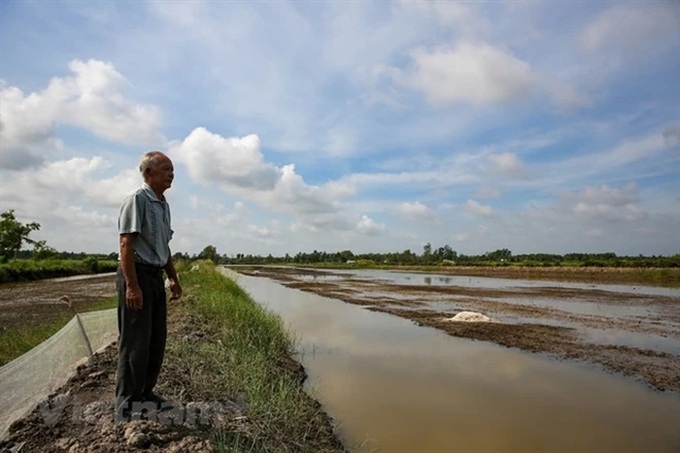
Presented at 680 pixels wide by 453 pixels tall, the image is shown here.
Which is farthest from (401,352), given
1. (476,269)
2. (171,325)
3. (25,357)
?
(476,269)

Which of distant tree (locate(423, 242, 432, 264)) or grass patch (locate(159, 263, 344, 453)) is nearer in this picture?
grass patch (locate(159, 263, 344, 453))

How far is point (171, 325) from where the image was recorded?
6969mm

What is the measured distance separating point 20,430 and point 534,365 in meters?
7.65

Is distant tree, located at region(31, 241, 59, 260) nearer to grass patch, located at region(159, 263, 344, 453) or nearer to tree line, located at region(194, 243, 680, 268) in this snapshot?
tree line, located at region(194, 243, 680, 268)

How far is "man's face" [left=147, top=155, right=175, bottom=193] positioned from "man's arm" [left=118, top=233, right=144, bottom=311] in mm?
477

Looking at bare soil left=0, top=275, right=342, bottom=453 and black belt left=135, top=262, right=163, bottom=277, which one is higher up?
black belt left=135, top=262, right=163, bottom=277

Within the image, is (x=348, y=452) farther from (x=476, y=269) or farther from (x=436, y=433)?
(x=476, y=269)

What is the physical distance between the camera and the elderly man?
2795mm

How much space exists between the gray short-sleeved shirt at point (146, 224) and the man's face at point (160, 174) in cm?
5

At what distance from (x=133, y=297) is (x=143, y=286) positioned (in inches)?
6.2

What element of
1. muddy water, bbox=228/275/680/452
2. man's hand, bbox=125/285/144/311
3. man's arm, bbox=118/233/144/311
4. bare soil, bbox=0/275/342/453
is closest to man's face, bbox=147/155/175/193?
man's arm, bbox=118/233/144/311

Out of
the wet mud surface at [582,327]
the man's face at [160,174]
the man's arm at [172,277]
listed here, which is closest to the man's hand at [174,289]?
the man's arm at [172,277]

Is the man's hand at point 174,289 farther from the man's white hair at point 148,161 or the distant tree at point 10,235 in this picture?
the distant tree at point 10,235

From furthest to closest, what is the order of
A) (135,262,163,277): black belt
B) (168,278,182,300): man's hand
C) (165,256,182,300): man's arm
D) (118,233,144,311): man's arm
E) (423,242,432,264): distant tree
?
(423,242,432,264): distant tree → (168,278,182,300): man's hand → (165,256,182,300): man's arm → (135,262,163,277): black belt → (118,233,144,311): man's arm
